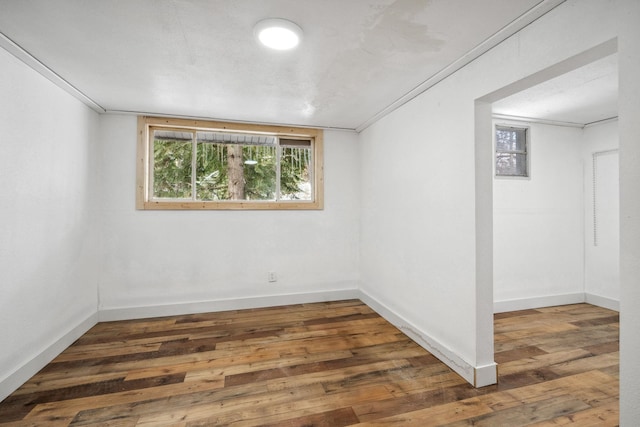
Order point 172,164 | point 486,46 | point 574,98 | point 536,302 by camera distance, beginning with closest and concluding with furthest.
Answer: point 486,46 → point 574,98 → point 172,164 → point 536,302

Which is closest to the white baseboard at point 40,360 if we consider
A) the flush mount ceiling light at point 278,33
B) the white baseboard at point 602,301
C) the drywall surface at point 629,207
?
the flush mount ceiling light at point 278,33

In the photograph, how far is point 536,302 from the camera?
3779 millimetres

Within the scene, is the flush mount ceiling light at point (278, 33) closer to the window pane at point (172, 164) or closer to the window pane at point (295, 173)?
the window pane at point (295, 173)

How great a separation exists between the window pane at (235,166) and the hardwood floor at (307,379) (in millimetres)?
1641

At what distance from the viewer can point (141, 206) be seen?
3426 mm

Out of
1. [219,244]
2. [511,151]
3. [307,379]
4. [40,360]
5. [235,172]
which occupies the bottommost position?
[307,379]

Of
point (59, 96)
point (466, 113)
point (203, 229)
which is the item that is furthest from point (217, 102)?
point (466, 113)

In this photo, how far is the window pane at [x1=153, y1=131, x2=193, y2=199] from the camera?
3.62 m

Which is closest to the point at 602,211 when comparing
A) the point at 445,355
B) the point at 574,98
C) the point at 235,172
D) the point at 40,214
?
the point at 574,98

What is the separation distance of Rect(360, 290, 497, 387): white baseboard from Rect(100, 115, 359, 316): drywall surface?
109 cm

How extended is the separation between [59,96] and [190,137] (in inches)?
52.1

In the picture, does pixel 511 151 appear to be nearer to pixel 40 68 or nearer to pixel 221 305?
pixel 221 305

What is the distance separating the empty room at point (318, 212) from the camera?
5.73 ft

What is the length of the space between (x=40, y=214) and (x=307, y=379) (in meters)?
2.51
